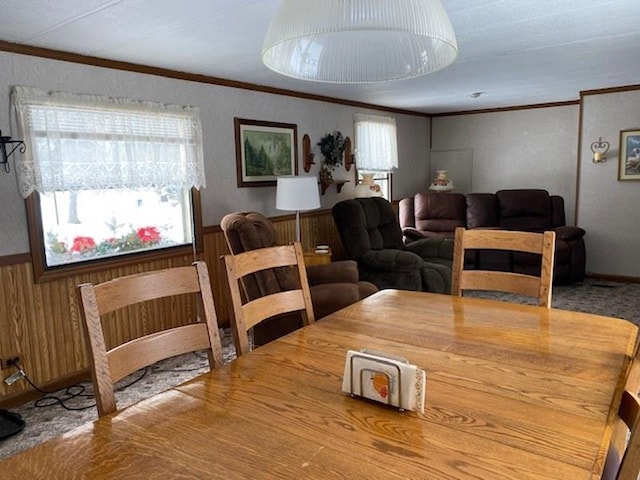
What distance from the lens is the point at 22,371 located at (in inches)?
112

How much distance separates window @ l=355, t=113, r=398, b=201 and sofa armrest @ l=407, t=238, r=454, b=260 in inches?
45.5

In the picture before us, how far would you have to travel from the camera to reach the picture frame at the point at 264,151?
416cm

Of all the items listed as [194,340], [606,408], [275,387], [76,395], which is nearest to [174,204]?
[76,395]

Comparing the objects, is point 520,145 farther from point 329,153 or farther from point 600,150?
point 329,153

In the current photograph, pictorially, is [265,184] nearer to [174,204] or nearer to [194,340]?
[174,204]

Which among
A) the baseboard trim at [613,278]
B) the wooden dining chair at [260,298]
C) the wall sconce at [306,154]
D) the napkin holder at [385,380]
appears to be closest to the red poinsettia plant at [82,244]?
the wooden dining chair at [260,298]

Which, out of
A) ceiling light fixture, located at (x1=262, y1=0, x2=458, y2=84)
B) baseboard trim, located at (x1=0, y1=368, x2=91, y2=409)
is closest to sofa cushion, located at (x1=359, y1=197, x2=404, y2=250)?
baseboard trim, located at (x1=0, y1=368, x2=91, y2=409)

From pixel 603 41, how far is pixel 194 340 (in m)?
3.20

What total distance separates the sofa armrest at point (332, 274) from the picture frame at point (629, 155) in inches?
142

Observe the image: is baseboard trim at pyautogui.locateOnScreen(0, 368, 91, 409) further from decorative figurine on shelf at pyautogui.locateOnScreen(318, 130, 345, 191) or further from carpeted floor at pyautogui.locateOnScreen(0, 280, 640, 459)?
decorative figurine on shelf at pyautogui.locateOnScreen(318, 130, 345, 191)

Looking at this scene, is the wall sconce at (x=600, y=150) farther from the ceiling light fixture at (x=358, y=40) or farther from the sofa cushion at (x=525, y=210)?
the ceiling light fixture at (x=358, y=40)

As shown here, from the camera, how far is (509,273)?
2059 millimetres

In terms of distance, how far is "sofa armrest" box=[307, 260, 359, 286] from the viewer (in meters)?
3.44

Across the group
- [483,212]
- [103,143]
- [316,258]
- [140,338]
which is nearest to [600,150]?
[483,212]
